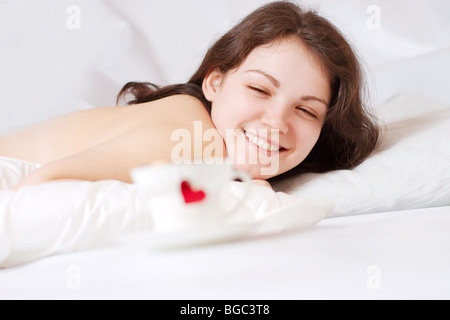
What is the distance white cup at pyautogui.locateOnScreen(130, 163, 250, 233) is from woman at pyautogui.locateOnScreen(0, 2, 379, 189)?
19.4 inches

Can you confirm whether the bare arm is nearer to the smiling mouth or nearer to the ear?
the smiling mouth

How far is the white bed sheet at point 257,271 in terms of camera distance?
0.76 metres

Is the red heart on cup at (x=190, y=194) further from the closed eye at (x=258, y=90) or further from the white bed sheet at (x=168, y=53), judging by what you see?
the closed eye at (x=258, y=90)

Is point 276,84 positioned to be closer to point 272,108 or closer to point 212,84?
point 272,108

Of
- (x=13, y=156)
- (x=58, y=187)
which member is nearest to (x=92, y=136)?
(x=13, y=156)

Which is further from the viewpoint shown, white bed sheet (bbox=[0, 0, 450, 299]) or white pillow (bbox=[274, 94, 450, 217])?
white pillow (bbox=[274, 94, 450, 217])

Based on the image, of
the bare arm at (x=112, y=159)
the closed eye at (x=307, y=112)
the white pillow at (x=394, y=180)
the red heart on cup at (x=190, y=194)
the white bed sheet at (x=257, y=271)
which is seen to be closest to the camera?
the white bed sheet at (x=257, y=271)

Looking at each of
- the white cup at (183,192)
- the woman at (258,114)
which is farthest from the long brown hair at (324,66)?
the white cup at (183,192)

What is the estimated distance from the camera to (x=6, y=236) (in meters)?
0.95

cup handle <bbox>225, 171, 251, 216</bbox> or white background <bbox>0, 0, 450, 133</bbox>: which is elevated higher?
white background <bbox>0, 0, 450, 133</bbox>

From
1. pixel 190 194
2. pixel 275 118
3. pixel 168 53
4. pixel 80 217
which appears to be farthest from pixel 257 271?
pixel 168 53

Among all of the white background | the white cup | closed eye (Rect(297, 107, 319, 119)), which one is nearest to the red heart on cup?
the white cup

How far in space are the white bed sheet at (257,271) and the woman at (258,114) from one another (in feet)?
1.54

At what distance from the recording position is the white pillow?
1.50m
